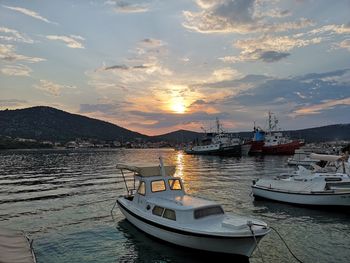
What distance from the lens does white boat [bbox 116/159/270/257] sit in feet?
44.0

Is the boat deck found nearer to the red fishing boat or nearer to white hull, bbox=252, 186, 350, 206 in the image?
white hull, bbox=252, 186, 350, 206

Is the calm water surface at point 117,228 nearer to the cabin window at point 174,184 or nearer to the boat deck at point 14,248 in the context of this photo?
the cabin window at point 174,184

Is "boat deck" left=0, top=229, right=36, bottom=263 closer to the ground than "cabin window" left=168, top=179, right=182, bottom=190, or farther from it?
closer to the ground

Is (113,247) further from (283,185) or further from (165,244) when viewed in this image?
(283,185)

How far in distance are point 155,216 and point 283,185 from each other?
48.3 ft

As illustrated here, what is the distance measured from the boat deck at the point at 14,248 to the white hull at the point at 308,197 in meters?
20.4

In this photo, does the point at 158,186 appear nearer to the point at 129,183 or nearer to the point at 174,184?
the point at 174,184

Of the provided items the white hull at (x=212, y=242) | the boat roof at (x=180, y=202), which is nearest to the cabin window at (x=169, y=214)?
the boat roof at (x=180, y=202)

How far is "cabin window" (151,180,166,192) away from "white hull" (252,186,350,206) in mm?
12404

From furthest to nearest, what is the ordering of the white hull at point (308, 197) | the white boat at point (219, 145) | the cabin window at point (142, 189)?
1. the white boat at point (219, 145)
2. the white hull at point (308, 197)
3. the cabin window at point (142, 189)

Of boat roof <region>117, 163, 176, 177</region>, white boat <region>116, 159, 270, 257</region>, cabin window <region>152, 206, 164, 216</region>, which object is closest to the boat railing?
boat roof <region>117, 163, 176, 177</region>

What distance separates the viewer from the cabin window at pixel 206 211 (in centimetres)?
1502

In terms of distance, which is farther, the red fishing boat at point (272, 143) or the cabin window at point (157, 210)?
the red fishing boat at point (272, 143)

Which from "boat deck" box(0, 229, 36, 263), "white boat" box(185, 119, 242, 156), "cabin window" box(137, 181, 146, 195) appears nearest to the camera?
"boat deck" box(0, 229, 36, 263)
